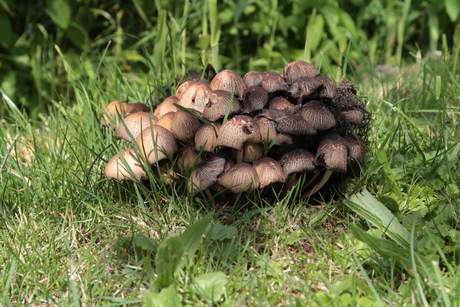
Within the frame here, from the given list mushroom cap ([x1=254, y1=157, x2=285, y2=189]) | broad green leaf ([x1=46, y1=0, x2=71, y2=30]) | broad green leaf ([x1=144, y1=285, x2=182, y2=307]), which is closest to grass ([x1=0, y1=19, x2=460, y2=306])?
broad green leaf ([x1=144, y1=285, x2=182, y2=307])

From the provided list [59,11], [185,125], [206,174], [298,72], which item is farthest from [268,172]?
[59,11]

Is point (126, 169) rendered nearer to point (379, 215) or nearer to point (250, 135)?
point (250, 135)

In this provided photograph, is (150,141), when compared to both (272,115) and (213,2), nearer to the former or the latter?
(272,115)

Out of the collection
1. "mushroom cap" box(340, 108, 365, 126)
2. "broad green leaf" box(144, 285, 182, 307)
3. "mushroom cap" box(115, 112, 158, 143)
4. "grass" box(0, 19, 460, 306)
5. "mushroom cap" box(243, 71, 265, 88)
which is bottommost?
"grass" box(0, 19, 460, 306)

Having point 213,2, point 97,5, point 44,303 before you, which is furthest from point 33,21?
point 44,303

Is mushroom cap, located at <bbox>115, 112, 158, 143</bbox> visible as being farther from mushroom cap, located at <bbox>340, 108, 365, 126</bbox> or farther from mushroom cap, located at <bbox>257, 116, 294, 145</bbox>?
mushroom cap, located at <bbox>340, 108, 365, 126</bbox>

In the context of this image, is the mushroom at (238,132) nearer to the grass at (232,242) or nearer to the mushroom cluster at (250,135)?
the mushroom cluster at (250,135)
